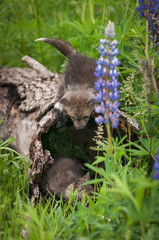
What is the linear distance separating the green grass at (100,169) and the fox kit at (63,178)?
0.52 feet

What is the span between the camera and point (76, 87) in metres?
3.78

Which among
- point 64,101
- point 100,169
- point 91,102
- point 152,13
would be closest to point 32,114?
point 64,101


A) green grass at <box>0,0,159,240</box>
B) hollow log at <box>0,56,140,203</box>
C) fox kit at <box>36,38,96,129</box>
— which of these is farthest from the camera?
fox kit at <box>36,38,96,129</box>

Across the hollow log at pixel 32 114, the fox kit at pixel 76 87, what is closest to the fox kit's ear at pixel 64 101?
the fox kit at pixel 76 87

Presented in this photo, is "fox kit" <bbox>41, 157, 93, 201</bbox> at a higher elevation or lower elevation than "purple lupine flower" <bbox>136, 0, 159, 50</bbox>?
lower

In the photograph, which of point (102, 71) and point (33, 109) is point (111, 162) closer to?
point (102, 71)

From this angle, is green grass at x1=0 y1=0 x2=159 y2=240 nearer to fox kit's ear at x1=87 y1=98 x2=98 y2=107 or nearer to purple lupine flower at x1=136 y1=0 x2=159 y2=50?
purple lupine flower at x1=136 y1=0 x2=159 y2=50

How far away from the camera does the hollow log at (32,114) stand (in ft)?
10.4

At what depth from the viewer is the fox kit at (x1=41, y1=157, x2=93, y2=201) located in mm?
3342

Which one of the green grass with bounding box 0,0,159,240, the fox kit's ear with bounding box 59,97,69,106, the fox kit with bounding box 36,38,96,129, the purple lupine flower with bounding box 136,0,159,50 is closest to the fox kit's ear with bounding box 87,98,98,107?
the fox kit with bounding box 36,38,96,129

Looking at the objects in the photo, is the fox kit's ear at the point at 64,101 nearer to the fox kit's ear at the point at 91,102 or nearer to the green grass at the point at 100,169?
the fox kit's ear at the point at 91,102

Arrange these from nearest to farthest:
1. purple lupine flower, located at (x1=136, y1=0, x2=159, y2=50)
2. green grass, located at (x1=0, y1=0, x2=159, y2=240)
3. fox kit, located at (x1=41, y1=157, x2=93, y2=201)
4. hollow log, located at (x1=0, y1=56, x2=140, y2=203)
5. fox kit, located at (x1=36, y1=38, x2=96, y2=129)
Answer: green grass, located at (x1=0, y1=0, x2=159, y2=240) < purple lupine flower, located at (x1=136, y1=0, x2=159, y2=50) < hollow log, located at (x1=0, y1=56, x2=140, y2=203) < fox kit, located at (x1=41, y1=157, x2=93, y2=201) < fox kit, located at (x1=36, y1=38, x2=96, y2=129)

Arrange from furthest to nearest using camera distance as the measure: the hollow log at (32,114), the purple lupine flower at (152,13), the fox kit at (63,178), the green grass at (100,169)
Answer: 1. the fox kit at (63,178)
2. the hollow log at (32,114)
3. the purple lupine flower at (152,13)
4. the green grass at (100,169)

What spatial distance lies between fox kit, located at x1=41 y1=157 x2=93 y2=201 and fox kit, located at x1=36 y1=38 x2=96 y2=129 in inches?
21.0
